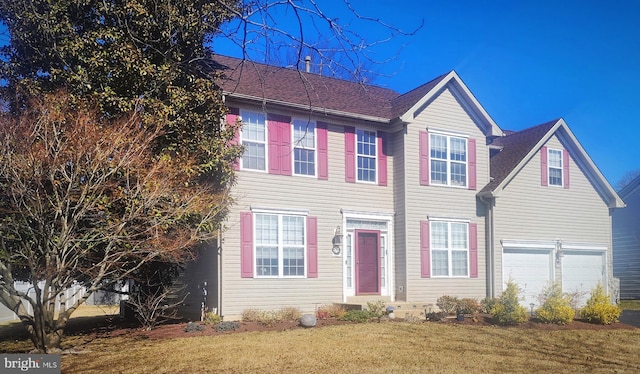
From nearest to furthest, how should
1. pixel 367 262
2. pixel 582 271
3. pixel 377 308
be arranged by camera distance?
pixel 377 308 < pixel 367 262 < pixel 582 271

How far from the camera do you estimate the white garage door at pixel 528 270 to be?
21953 mm

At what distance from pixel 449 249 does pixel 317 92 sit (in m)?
6.70

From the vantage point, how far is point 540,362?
11875 mm

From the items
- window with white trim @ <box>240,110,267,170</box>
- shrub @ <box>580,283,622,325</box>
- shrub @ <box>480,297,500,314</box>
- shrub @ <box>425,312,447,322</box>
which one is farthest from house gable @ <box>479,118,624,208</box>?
window with white trim @ <box>240,110,267,170</box>

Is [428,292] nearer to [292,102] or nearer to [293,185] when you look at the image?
[293,185]

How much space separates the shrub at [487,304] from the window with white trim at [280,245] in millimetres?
5856

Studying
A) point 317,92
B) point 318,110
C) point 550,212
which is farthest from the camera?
point 550,212

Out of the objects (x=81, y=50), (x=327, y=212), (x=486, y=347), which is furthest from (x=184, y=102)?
(x=486, y=347)

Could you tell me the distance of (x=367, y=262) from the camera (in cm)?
1984

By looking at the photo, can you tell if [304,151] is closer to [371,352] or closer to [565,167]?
[371,352]

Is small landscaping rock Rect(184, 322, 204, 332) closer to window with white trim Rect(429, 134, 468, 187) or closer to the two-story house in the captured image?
the two-story house

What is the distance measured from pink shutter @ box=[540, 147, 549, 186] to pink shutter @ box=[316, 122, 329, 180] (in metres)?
8.46

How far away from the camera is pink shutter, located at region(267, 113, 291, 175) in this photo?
18.1 m

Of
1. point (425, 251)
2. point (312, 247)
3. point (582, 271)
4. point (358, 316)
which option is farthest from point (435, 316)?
point (582, 271)
